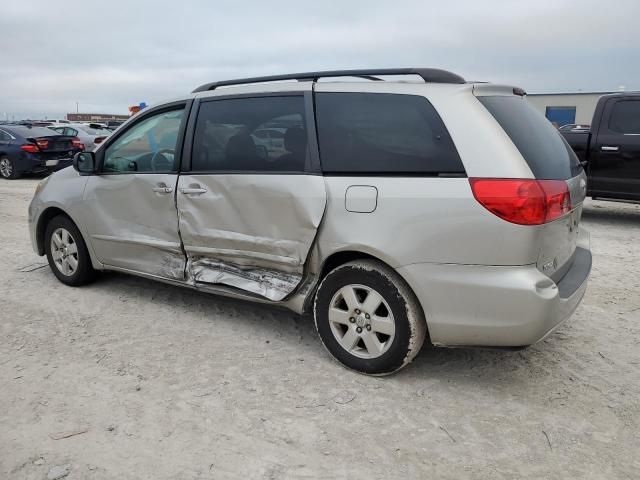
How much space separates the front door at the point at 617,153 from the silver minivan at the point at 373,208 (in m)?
5.06

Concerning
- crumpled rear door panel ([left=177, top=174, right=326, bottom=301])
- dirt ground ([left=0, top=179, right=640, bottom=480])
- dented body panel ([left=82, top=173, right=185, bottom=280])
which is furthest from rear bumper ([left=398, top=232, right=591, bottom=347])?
dented body panel ([left=82, top=173, right=185, bottom=280])

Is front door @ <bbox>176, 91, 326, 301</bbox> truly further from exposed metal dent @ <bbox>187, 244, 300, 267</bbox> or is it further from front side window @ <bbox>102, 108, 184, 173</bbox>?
front side window @ <bbox>102, 108, 184, 173</bbox>

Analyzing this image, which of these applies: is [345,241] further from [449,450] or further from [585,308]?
[585,308]

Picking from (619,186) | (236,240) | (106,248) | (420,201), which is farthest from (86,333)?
(619,186)

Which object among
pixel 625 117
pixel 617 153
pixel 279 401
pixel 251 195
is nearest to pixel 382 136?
pixel 251 195

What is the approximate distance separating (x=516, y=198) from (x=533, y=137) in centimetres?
57

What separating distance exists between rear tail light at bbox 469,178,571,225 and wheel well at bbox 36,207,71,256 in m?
3.72

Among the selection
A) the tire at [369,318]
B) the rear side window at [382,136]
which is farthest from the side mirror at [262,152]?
the tire at [369,318]

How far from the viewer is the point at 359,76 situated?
3.51 meters

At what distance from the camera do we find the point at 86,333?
401 cm

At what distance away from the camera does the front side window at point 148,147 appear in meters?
4.20

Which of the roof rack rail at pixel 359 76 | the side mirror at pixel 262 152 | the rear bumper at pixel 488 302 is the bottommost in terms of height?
the rear bumper at pixel 488 302

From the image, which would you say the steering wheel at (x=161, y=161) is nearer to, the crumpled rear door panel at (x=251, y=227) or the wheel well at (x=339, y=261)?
the crumpled rear door panel at (x=251, y=227)

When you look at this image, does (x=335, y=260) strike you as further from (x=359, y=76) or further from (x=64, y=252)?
(x=64, y=252)
